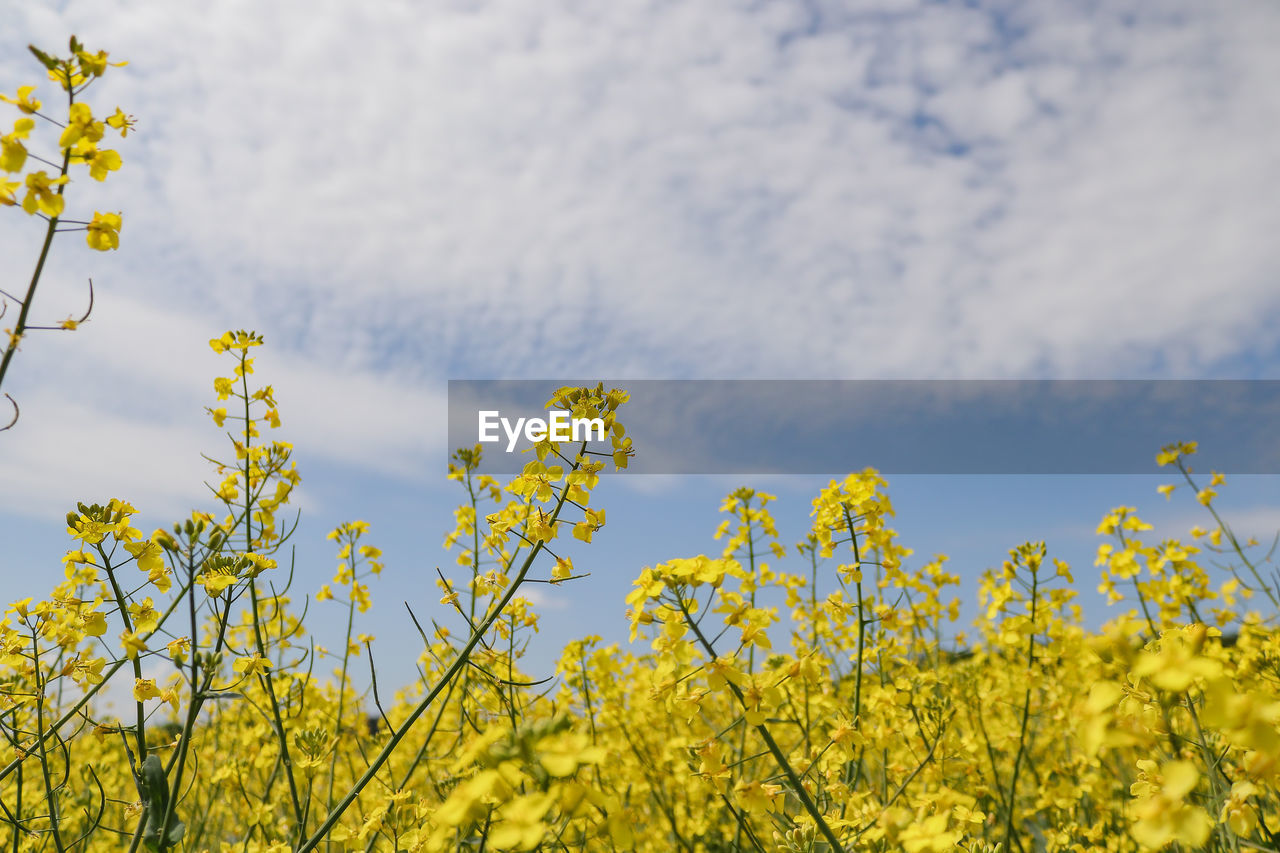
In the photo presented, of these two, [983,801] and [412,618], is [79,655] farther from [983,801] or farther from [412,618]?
[983,801]

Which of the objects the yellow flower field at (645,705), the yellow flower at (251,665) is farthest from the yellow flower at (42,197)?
the yellow flower at (251,665)

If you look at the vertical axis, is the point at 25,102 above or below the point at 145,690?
above

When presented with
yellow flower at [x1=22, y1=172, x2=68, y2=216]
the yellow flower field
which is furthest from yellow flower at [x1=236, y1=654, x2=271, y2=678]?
yellow flower at [x1=22, y1=172, x2=68, y2=216]

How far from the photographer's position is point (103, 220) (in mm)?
1960

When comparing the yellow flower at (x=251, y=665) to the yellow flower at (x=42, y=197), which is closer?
the yellow flower at (x=42, y=197)

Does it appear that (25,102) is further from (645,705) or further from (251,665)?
(645,705)

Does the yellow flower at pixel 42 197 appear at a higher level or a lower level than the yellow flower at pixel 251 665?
higher

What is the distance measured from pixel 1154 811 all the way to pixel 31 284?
2.38 meters

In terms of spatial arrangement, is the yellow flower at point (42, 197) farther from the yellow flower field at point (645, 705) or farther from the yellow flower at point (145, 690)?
the yellow flower at point (145, 690)

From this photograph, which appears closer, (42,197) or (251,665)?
(42,197)

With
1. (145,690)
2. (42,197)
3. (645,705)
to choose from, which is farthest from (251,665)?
(645,705)

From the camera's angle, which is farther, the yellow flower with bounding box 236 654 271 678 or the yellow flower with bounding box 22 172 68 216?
the yellow flower with bounding box 236 654 271 678

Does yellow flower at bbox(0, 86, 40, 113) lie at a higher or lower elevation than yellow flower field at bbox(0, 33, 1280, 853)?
higher

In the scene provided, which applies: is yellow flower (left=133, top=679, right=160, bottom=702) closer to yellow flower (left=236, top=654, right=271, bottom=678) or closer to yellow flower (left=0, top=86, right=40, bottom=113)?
yellow flower (left=236, top=654, right=271, bottom=678)
